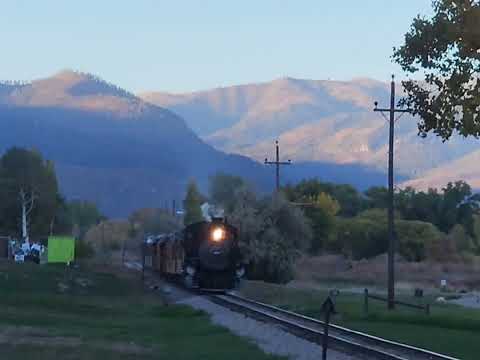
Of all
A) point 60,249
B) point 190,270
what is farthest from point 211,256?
point 60,249

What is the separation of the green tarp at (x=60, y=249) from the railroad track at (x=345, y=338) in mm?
34346

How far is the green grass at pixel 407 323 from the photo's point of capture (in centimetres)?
2814

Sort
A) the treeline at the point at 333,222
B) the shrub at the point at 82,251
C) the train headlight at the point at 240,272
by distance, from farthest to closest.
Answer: the shrub at the point at 82,251 < the treeline at the point at 333,222 < the train headlight at the point at 240,272

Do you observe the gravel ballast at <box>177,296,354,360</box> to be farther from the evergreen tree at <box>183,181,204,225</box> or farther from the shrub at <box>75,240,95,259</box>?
the evergreen tree at <box>183,181,204,225</box>

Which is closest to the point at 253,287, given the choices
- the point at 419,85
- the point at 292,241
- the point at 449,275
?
the point at 292,241

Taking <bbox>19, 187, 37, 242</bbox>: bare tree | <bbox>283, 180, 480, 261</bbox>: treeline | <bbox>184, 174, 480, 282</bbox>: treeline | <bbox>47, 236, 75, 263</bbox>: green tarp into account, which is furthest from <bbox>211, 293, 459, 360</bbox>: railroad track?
<bbox>19, 187, 37, 242</bbox>: bare tree

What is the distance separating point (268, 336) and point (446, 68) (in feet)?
34.6

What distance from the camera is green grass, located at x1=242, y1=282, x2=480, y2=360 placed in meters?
28.1

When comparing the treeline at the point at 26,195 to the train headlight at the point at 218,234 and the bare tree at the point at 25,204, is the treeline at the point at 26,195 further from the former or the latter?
the train headlight at the point at 218,234

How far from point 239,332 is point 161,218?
132 metres

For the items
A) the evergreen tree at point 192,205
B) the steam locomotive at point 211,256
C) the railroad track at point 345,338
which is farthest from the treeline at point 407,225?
the railroad track at point 345,338

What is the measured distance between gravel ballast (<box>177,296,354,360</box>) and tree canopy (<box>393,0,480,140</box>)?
18.4 ft

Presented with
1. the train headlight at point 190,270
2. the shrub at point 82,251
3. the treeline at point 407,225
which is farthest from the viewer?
the treeline at point 407,225

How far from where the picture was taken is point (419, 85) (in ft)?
80.3
